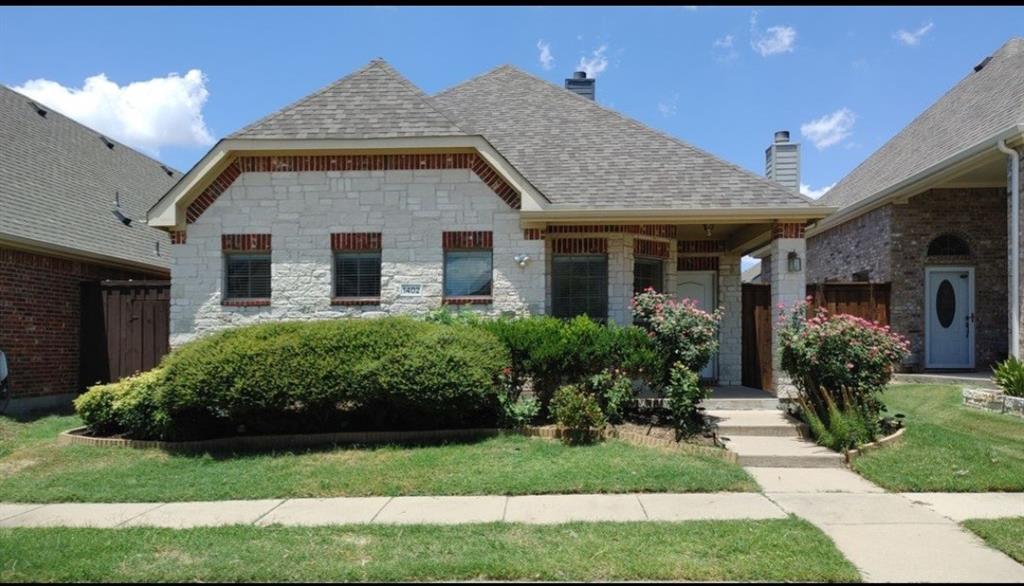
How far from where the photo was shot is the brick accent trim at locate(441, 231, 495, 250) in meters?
10.8

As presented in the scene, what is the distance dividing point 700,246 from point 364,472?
8.68m

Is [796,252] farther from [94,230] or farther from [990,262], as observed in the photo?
[94,230]

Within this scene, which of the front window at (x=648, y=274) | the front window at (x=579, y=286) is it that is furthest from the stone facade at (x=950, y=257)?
the front window at (x=579, y=286)

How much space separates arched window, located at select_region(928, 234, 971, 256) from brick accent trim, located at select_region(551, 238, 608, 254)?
834 cm

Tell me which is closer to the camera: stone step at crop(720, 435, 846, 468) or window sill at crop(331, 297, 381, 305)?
→ stone step at crop(720, 435, 846, 468)

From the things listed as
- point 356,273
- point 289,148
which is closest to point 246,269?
point 356,273

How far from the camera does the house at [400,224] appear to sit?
1064 centimetres

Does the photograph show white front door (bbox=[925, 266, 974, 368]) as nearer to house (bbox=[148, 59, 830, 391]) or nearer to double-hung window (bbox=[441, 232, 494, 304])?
house (bbox=[148, 59, 830, 391])

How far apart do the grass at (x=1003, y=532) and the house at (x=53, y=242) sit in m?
13.7

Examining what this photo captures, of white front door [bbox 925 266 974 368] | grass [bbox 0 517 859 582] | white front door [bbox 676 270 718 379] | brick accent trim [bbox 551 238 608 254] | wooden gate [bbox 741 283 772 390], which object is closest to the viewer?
grass [bbox 0 517 859 582]

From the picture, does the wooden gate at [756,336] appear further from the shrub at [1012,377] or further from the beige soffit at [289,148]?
the beige soffit at [289,148]

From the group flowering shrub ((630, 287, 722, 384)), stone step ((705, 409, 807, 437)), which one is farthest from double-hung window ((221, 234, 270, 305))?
stone step ((705, 409, 807, 437))

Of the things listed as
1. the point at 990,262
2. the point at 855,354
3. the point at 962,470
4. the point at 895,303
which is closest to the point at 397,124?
the point at 855,354

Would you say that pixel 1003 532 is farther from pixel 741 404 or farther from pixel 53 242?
pixel 53 242
